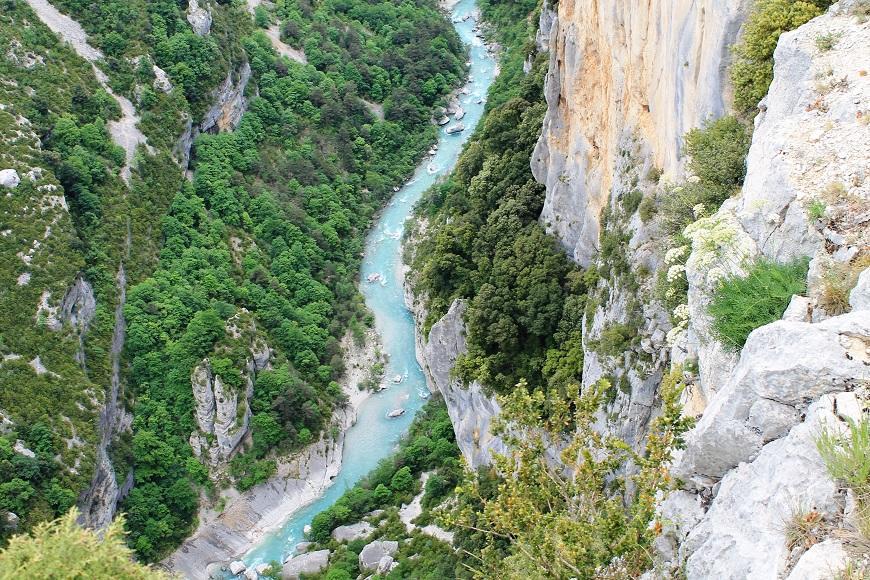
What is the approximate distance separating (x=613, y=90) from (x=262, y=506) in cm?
3481

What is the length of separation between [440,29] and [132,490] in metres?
56.2

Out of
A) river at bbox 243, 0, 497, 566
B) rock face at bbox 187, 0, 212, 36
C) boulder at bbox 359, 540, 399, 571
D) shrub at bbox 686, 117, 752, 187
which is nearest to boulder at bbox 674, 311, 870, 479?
shrub at bbox 686, 117, 752, 187

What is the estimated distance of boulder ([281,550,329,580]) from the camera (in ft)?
154

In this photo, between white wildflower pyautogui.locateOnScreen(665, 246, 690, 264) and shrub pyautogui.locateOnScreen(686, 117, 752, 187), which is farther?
shrub pyautogui.locateOnScreen(686, 117, 752, 187)

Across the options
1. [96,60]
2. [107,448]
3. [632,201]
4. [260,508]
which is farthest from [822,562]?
[96,60]

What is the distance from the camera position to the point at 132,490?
51.2m

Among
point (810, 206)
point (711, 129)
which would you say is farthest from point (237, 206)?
point (810, 206)

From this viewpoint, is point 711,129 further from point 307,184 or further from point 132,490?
point 307,184

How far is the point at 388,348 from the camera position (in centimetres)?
6069

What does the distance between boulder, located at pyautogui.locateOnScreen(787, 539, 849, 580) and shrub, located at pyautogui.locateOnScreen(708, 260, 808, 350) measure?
4.64m

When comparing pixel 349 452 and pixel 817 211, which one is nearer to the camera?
pixel 817 211

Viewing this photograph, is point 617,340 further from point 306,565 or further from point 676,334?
point 306,565

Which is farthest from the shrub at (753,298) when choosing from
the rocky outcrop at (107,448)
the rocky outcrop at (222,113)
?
the rocky outcrop at (222,113)

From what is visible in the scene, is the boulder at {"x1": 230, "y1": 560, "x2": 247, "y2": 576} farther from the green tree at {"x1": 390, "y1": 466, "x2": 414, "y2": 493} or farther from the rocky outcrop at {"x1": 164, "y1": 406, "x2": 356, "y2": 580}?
the green tree at {"x1": 390, "y1": 466, "x2": 414, "y2": 493}
